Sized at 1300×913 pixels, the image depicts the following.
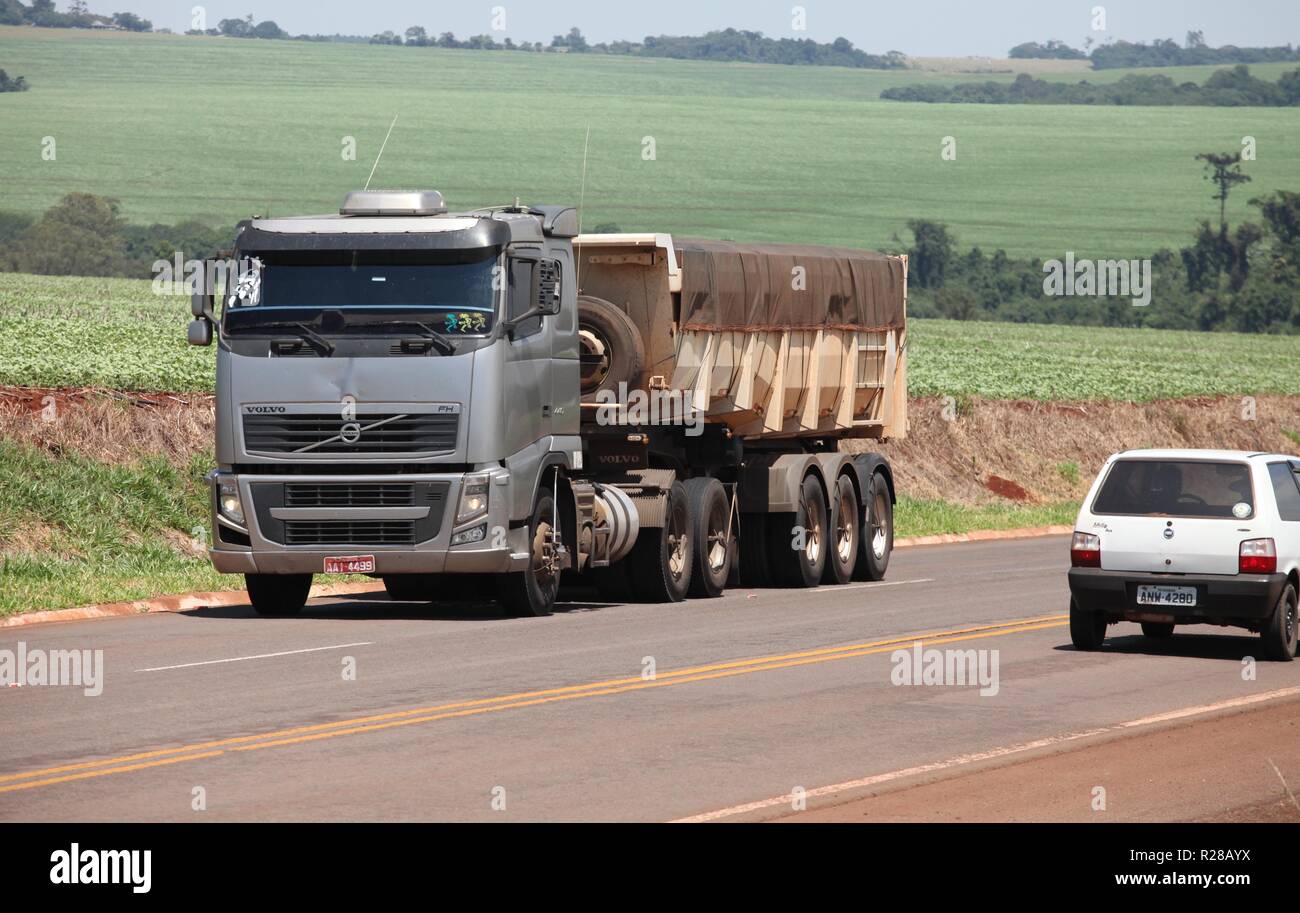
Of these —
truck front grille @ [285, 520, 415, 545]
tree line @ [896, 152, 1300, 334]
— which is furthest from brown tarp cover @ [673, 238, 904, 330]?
tree line @ [896, 152, 1300, 334]

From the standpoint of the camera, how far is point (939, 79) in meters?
197

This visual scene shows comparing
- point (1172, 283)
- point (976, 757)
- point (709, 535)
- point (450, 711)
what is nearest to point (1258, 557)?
point (976, 757)

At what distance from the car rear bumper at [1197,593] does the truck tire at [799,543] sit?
702 cm

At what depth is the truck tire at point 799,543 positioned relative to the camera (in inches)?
952

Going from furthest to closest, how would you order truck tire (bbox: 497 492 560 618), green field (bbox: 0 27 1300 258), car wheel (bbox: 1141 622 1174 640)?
green field (bbox: 0 27 1300 258), truck tire (bbox: 497 492 560 618), car wheel (bbox: 1141 622 1174 640)

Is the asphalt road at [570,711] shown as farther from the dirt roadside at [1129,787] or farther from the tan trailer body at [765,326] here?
the tan trailer body at [765,326]

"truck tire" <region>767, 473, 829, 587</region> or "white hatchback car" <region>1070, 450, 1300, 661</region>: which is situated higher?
"white hatchback car" <region>1070, 450, 1300, 661</region>

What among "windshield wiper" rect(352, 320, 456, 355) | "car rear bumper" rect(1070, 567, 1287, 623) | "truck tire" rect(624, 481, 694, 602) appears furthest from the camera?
"truck tire" rect(624, 481, 694, 602)

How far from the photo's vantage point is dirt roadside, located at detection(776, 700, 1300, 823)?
33.0 ft

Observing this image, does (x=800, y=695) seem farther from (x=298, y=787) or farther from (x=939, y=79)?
(x=939, y=79)

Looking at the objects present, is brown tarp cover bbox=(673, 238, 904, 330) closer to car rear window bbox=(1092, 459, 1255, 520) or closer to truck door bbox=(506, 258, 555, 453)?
truck door bbox=(506, 258, 555, 453)

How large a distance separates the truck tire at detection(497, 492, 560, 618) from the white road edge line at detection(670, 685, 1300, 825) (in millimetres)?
7320

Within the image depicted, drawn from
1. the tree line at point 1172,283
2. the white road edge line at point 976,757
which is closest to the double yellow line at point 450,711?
the white road edge line at point 976,757
